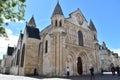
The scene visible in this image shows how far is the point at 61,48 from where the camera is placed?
1065 inches

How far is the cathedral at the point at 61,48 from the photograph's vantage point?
27141mm

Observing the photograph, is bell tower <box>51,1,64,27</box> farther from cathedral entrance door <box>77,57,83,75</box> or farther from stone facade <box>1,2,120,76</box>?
cathedral entrance door <box>77,57,83,75</box>

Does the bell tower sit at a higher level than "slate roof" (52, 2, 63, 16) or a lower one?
lower

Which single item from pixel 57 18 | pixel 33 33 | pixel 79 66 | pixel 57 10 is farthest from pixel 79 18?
pixel 33 33

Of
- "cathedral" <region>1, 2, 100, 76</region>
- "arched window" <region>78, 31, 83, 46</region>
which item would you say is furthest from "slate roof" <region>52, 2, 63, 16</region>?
"arched window" <region>78, 31, 83, 46</region>

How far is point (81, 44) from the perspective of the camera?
1287 inches

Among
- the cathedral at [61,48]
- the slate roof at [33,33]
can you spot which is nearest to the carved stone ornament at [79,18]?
the cathedral at [61,48]

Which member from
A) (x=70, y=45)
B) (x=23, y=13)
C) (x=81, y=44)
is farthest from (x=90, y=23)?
(x=23, y=13)

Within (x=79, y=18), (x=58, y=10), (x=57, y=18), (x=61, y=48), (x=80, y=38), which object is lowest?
(x=61, y=48)

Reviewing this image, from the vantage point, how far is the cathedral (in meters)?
27.1

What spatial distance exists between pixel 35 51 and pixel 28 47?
6.01ft

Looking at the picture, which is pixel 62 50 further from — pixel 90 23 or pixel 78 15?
pixel 90 23

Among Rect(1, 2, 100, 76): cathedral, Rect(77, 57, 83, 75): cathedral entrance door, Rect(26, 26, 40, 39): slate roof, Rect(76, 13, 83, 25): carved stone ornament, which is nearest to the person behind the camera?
Rect(1, 2, 100, 76): cathedral

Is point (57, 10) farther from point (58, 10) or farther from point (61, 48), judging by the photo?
point (61, 48)
